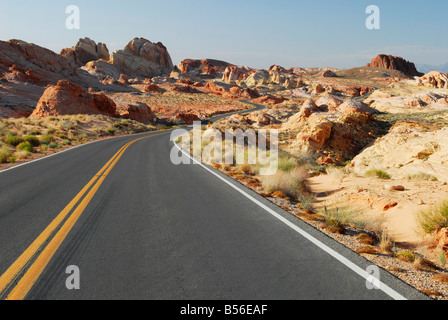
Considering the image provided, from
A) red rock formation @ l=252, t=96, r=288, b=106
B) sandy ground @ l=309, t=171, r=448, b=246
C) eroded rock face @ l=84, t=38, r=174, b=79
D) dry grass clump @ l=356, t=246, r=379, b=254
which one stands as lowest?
sandy ground @ l=309, t=171, r=448, b=246

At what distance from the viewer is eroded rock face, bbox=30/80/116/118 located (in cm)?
3725

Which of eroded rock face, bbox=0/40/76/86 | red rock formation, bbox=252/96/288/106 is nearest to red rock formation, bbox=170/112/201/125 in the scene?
eroded rock face, bbox=0/40/76/86

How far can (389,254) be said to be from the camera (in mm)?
4496

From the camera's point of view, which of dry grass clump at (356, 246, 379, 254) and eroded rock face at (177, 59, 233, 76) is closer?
dry grass clump at (356, 246, 379, 254)

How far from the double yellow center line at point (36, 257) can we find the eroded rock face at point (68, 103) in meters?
37.2

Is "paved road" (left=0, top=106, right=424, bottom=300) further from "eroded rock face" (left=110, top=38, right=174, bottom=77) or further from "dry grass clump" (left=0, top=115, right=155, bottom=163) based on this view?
"eroded rock face" (left=110, top=38, right=174, bottom=77)

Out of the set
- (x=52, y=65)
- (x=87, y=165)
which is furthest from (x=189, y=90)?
(x=87, y=165)

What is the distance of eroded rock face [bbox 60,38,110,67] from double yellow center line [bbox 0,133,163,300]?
121 meters

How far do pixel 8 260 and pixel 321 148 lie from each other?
20206 millimetres

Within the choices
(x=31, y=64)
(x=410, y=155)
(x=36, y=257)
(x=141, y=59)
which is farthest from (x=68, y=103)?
(x=141, y=59)

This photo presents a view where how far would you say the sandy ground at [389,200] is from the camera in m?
6.79

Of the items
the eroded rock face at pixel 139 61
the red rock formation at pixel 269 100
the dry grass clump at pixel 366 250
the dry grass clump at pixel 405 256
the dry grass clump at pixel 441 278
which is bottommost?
the dry grass clump at pixel 405 256

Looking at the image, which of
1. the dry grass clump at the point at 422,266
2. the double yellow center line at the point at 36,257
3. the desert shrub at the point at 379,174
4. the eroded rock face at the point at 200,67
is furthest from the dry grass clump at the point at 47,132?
the eroded rock face at the point at 200,67

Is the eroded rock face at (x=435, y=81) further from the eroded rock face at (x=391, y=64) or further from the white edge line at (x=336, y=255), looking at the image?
the white edge line at (x=336, y=255)
